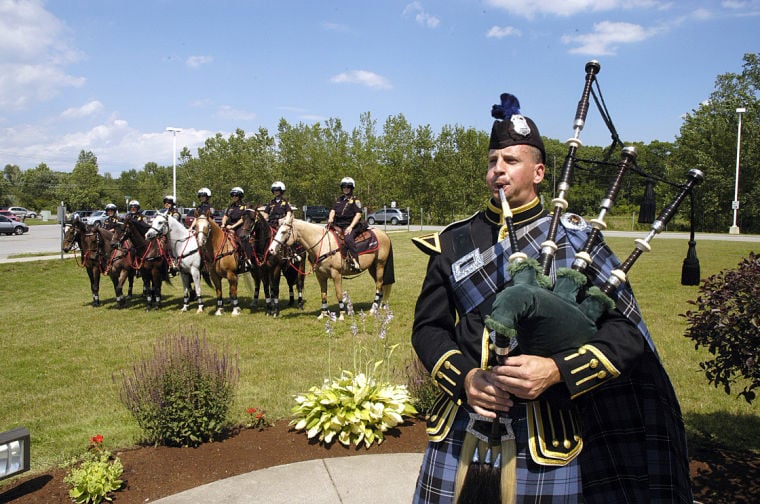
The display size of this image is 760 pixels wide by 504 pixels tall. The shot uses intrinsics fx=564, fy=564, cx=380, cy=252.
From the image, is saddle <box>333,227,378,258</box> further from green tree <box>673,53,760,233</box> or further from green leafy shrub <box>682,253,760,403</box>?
green tree <box>673,53,760,233</box>

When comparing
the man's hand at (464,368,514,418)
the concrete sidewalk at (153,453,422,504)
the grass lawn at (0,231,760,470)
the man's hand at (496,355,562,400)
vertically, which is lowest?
the grass lawn at (0,231,760,470)

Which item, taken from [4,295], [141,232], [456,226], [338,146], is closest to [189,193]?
[338,146]

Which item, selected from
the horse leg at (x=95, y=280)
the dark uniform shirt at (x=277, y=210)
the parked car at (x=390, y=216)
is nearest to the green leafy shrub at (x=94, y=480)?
the dark uniform shirt at (x=277, y=210)

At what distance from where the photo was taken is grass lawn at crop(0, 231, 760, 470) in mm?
6113

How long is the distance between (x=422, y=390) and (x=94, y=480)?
10.2 feet

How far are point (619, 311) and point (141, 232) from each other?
45.3 feet

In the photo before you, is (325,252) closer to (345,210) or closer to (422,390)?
(345,210)

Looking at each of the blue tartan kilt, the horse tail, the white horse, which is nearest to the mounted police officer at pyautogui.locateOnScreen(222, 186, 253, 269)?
the white horse

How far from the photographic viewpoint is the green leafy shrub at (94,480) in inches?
161

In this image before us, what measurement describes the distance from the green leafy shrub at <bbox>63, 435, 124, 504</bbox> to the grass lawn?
0.85m

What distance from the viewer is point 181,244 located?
13.6m

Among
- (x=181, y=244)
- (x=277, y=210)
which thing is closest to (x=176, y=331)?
(x=181, y=244)

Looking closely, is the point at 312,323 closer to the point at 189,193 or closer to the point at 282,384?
the point at 282,384

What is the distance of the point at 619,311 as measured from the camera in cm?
204
